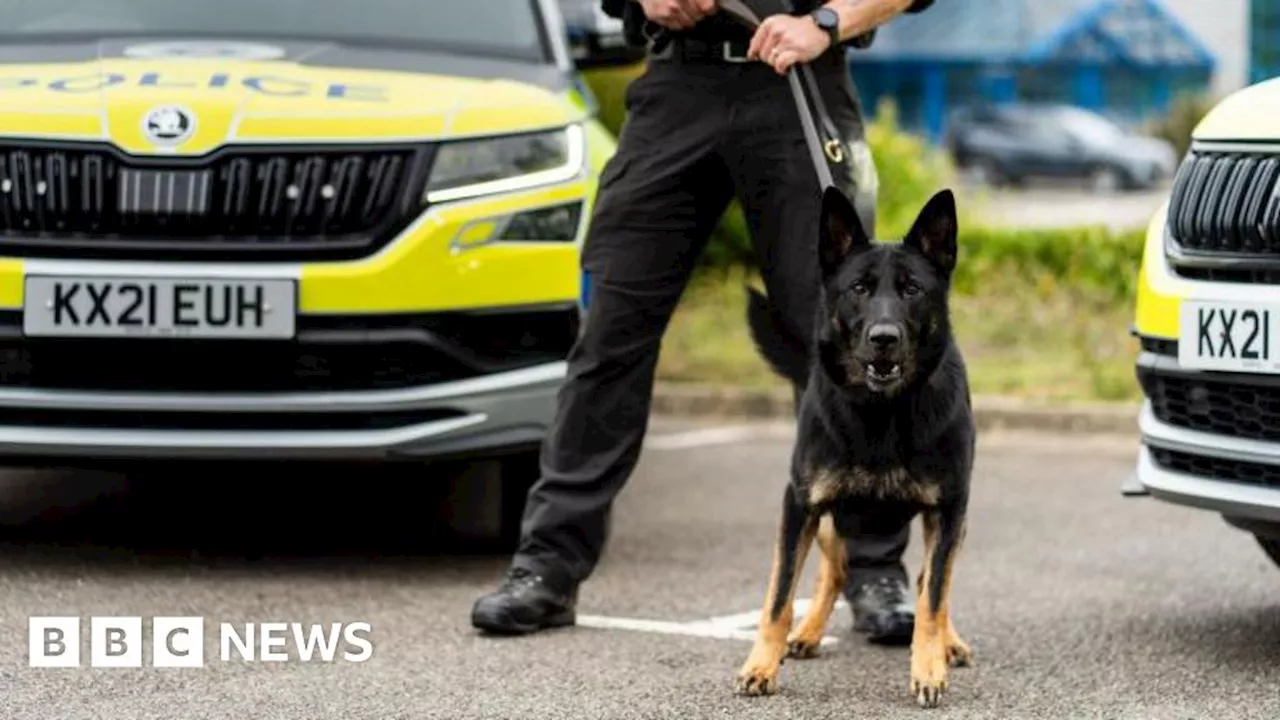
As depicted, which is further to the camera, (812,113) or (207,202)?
(207,202)

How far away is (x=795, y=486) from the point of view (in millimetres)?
5297

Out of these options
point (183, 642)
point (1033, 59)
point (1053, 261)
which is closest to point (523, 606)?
point (183, 642)

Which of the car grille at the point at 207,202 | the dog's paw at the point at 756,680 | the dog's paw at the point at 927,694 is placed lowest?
the dog's paw at the point at 756,680

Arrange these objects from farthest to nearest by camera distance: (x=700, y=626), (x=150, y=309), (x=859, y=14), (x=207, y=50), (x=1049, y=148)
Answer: (x=1049, y=148)
(x=207, y=50)
(x=150, y=309)
(x=700, y=626)
(x=859, y=14)

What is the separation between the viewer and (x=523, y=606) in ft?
19.4

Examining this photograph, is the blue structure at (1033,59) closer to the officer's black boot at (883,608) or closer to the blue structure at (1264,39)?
the blue structure at (1264,39)

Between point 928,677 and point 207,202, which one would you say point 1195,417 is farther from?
point 207,202

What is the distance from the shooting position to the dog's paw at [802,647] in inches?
223

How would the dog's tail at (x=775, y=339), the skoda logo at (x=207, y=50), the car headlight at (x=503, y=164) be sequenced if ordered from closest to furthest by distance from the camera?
the dog's tail at (x=775, y=339) < the car headlight at (x=503, y=164) < the skoda logo at (x=207, y=50)

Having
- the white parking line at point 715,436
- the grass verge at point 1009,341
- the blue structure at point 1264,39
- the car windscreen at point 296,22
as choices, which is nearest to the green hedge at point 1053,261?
the grass verge at point 1009,341

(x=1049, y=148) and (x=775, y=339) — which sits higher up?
(x=775, y=339)

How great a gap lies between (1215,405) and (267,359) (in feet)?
7.55

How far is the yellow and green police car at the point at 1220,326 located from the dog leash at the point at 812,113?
2.49ft

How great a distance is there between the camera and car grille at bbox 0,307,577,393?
21.2 feet
